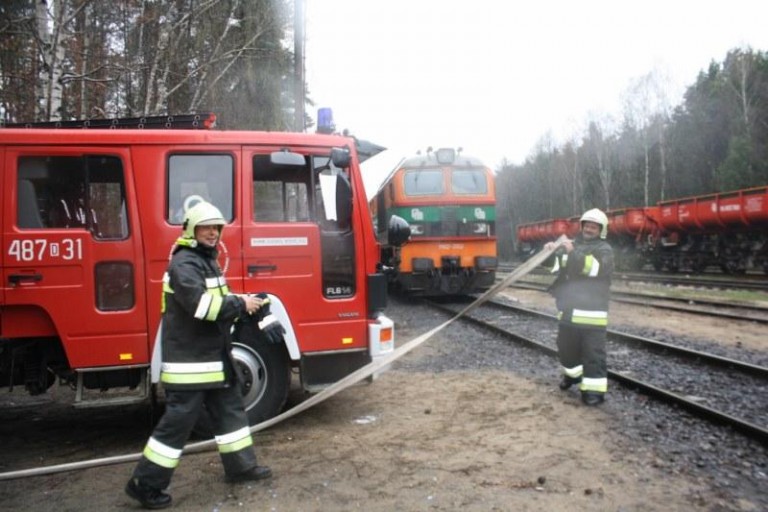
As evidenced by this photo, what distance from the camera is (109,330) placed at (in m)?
4.64

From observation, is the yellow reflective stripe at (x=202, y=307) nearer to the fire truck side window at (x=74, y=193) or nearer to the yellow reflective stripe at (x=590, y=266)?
the fire truck side window at (x=74, y=193)

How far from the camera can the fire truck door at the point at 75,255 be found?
449cm

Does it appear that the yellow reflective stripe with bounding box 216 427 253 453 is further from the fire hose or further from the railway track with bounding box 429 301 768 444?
the railway track with bounding box 429 301 768 444

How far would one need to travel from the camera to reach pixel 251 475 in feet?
13.4

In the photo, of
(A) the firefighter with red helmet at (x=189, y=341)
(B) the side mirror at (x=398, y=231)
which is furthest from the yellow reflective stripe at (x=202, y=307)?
(B) the side mirror at (x=398, y=231)

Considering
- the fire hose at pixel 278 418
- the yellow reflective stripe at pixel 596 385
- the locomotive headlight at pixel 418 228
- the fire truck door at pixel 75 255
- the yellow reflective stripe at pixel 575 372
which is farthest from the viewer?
the locomotive headlight at pixel 418 228

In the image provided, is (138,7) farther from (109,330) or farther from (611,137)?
(611,137)

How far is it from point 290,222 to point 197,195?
2.57ft

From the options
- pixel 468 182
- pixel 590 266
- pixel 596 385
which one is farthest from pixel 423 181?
pixel 596 385

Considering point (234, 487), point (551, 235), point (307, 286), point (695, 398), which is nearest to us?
point (234, 487)

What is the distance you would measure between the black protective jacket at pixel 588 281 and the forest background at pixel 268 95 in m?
8.17

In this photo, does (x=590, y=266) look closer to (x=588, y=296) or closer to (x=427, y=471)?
(x=588, y=296)

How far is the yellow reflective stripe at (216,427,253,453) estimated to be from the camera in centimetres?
399

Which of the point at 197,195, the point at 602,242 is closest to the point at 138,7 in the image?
the point at 197,195
